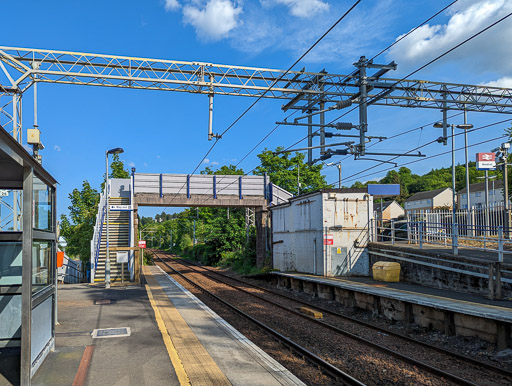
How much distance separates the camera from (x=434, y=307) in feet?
36.1

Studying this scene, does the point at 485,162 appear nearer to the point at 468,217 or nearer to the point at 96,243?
the point at 468,217

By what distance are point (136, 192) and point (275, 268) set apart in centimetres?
977

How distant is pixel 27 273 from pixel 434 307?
9.32 metres

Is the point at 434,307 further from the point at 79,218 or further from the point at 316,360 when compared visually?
the point at 79,218

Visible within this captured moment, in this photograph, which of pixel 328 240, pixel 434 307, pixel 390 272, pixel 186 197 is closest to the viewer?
pixel 434 307

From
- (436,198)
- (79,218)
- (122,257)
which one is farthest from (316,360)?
(436,198)

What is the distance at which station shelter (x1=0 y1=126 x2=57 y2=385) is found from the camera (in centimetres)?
582

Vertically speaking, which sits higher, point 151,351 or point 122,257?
point 122,257

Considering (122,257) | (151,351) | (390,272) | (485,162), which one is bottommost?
(151,351)

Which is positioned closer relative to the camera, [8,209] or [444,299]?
[8,209]

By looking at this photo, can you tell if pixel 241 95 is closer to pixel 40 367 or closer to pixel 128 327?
pixel 128 327

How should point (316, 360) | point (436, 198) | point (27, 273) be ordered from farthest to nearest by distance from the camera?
point (436, 198) → point (316, 360) → point (27, 273)

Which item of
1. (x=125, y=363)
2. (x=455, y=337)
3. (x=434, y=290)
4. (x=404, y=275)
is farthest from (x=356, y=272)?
(x=125, y=363)

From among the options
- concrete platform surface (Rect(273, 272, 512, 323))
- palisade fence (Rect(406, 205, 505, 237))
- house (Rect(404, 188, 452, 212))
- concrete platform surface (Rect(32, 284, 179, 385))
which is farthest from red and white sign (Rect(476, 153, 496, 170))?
house (Rect(404, 188, 452, 212))
